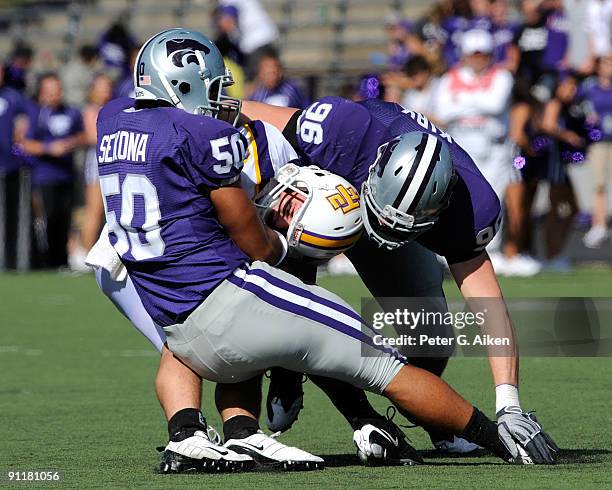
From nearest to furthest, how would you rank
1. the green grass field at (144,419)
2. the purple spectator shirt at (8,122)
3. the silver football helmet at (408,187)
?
the green grass field at (144,419)
the silver football helmet at (408,187)
the purple spectator shirt at (8,122)

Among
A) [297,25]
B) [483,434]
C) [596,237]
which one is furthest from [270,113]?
[297,25]

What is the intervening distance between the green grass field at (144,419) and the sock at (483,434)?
0.07 metres

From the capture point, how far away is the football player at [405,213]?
5117mm

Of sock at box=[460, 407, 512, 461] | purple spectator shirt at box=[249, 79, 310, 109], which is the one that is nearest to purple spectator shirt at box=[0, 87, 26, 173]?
purple spectator shirt at box=[249, 79, 310, 109]

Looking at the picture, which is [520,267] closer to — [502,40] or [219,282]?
[502,40]

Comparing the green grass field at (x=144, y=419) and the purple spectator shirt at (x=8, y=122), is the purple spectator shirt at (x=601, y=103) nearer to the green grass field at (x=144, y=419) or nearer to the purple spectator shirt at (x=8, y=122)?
the green grass field at (x=144, y=419)

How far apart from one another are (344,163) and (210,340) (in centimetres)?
102

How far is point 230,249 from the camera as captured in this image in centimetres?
506

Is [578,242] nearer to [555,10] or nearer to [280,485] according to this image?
[555,10]

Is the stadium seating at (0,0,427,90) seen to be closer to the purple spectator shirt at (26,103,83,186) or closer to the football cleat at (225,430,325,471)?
the purple spectator shirt at (26,103,83,186)

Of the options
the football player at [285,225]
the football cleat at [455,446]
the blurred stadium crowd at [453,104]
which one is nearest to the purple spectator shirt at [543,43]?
the blurred stadium crowd at [453,104]

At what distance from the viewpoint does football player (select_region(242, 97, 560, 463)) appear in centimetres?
512

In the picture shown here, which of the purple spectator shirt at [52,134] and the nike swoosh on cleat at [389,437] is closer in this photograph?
the nike swoosh on cleat at [389,437]

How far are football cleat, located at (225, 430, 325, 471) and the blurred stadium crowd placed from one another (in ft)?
28.4
